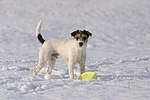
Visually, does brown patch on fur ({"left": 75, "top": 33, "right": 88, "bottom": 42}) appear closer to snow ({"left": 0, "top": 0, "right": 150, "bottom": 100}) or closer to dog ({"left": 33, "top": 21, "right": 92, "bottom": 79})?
dog ({"left": 33, "top": 21, "right": 92, "bottom": 79})

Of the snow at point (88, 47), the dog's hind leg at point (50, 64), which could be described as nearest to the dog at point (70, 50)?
the dog's hind leg at point (50, 64)

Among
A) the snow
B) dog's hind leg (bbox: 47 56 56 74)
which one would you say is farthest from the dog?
the snow

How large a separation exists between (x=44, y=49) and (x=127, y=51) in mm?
8115

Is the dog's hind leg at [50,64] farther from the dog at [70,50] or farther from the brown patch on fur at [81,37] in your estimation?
the brown patch on fur at [81,37]

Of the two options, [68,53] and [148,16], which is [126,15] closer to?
[148,16]

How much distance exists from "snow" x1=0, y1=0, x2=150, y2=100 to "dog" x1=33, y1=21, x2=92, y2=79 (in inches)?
13.0

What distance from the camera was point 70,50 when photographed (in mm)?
7883

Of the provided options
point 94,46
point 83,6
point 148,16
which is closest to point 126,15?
point 148,16

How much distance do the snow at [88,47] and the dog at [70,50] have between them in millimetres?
331

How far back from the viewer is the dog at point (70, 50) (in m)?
7.72

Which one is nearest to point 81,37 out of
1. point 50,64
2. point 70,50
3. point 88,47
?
point 70,50

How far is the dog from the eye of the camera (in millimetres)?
7719

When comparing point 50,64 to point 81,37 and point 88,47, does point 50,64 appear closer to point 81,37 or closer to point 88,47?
point 81,37

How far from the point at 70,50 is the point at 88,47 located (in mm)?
9220
